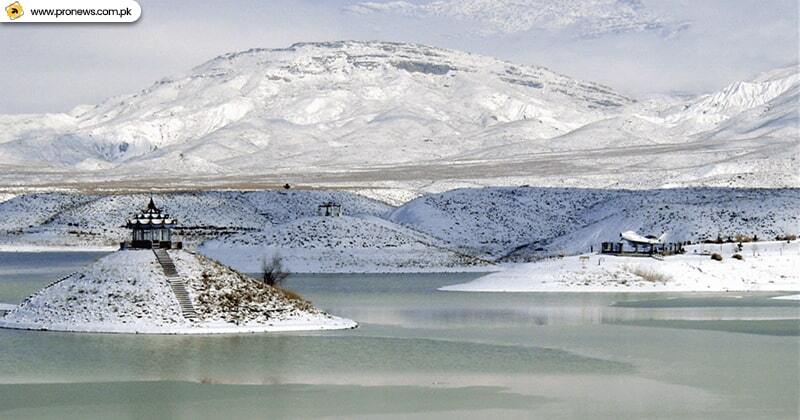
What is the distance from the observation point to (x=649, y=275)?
84.8m

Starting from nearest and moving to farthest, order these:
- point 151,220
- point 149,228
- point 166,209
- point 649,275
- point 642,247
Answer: point 151,220 → point 149,228 → point 649,275 → point 642,247 → point 166,209

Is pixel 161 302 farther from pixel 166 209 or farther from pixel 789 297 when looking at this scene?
pixel 166 209

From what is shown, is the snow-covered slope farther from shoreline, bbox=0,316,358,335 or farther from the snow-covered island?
shoreline, bbox=0,316,358,335

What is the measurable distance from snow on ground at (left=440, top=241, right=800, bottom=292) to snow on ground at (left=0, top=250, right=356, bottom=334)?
28.3m

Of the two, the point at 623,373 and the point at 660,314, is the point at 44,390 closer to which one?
the point at 623,373

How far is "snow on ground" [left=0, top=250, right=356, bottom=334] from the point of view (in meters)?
54.8

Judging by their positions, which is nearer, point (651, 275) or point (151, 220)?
point (151, 220)

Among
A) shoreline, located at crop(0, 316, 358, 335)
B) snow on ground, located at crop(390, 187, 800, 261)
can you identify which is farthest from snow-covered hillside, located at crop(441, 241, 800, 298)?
shoreline, located at crop(0, 316, 358, 335)

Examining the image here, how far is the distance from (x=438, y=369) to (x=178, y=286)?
14.5 meters

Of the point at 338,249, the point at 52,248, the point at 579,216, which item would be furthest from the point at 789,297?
the point at 52,248

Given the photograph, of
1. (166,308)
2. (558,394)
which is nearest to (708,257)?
(166,308)

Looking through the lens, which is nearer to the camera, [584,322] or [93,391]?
[93,391]

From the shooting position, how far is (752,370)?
45.3 metres

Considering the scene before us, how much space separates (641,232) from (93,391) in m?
75.9
